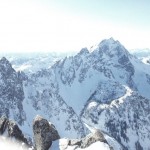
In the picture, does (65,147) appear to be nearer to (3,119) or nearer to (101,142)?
(101,142)

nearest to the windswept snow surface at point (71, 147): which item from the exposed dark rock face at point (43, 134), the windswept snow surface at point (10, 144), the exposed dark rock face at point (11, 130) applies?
the exposed dark rock face at point (43, 134)

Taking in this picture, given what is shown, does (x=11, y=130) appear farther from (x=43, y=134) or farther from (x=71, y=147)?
(x=71, y=147)

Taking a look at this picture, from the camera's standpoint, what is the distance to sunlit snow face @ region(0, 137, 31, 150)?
40.1 meters

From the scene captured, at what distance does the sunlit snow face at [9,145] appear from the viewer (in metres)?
40.1

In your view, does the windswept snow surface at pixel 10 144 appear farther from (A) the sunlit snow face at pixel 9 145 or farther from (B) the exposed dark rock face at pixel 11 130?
(B) the exposed dark rock face at pixel 11 130

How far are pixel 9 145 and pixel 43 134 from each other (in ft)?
15.2

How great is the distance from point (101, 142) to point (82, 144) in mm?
2528

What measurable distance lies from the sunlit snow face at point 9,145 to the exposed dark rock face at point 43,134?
2.02m

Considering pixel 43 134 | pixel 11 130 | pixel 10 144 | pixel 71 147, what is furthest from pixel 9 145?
pixel 71 147

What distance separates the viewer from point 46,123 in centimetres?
4075

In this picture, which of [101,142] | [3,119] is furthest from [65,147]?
[3,119]

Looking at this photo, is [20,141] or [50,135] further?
[20,141]

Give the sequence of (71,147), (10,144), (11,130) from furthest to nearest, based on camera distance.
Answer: (11,130)
(10,144)
(71,147)

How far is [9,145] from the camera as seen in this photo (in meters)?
41.0
